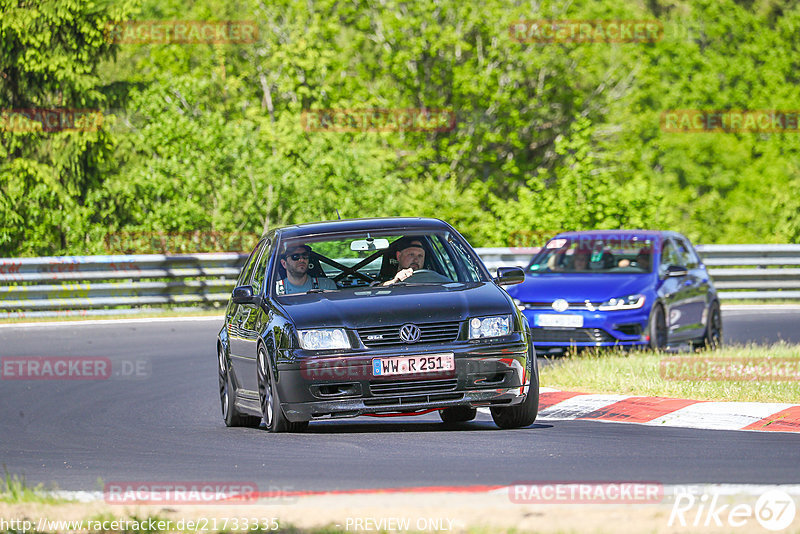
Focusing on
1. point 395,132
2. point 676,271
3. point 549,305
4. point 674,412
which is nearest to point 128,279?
point 549,305

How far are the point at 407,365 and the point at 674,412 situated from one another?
237cm

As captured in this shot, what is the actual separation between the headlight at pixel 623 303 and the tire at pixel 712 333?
5.84 ft

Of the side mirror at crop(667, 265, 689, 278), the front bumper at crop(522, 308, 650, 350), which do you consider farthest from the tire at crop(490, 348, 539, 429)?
the side mirror at crop(667, 265, 689, 278)

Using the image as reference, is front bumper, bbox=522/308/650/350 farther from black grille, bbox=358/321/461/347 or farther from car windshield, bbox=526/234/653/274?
black grille, bbox=358/321/461/347

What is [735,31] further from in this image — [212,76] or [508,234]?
[508,234]

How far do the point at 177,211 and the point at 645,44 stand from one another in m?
41.2

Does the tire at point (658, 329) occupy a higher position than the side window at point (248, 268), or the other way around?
the side window at point (248, 268)

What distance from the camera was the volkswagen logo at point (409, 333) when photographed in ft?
30.3

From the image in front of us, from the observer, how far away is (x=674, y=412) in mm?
10516

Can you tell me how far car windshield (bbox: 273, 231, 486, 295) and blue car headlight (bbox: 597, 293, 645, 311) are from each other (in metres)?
5.43

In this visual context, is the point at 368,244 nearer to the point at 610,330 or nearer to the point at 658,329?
the point at 610,330

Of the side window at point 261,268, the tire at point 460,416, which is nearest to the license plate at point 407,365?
the side window at point 261,268

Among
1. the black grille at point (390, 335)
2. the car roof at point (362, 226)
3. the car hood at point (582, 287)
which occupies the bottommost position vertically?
the car hood at point (582, 287)

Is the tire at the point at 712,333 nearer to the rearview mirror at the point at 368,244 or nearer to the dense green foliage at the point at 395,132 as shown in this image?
the rearview mirror at the point at 368,244
